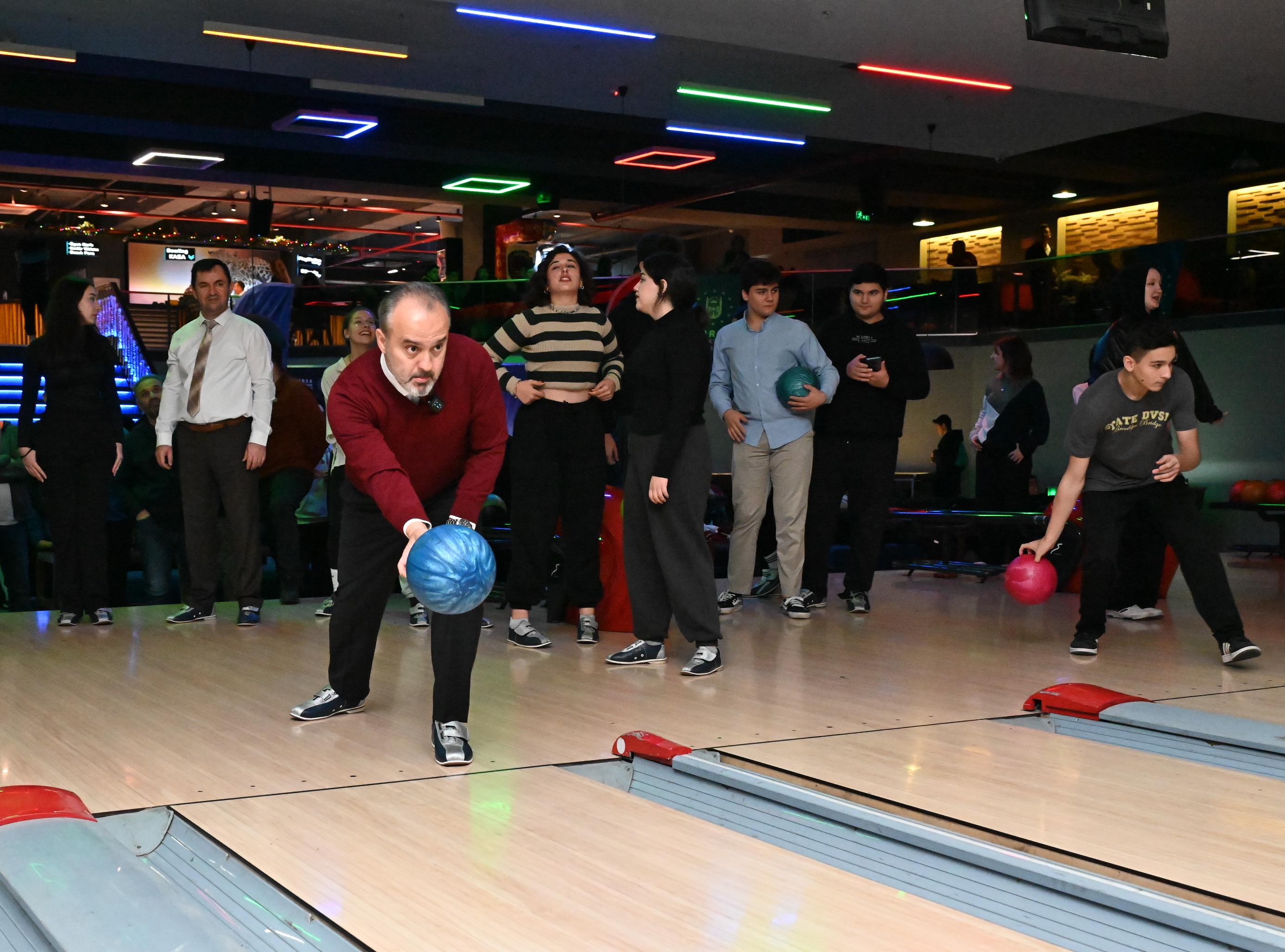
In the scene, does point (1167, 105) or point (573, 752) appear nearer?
point (573, 752)

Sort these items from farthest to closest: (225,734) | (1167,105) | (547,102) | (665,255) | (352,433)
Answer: (547,102), (1167,105), (665,255), (225,734), (352,433)

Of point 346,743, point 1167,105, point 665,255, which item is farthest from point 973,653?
point 1167,105

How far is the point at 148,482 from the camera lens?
5793mm

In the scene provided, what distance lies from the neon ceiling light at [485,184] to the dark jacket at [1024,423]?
300 inches

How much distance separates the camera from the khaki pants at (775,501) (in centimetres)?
511

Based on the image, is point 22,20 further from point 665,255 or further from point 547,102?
point 665,255

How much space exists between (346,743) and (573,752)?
1.83 ft

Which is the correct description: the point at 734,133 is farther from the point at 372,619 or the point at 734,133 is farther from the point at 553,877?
the point at 553,877

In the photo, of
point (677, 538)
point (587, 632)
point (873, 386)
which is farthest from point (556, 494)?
point (873, 386)

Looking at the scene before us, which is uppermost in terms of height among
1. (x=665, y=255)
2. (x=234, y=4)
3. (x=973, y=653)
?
(x=234, y=4)

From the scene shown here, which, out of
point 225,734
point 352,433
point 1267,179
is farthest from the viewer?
point 1267,179

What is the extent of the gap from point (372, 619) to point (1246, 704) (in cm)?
239

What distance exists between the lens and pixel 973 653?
4430 millimetres

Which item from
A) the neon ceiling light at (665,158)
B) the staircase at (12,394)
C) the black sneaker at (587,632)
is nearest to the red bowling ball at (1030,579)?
the black sneaker at (587,632)
